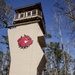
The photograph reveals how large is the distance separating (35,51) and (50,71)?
14419 millimetres

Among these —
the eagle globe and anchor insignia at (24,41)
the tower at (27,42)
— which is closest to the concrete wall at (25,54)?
the tower at (27,42)

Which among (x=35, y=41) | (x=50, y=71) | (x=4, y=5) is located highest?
(x=4, y=5)

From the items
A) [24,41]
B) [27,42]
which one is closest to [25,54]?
[27,42]

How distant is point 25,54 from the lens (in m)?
11.8

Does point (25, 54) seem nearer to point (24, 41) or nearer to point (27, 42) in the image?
point (27, 42)

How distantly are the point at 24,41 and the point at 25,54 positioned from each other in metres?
1.43

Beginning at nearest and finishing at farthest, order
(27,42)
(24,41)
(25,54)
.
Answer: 1. (25,54)
2. (27,42)
3. (24,41)

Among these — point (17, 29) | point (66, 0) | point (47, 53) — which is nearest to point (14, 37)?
point (17, 29)

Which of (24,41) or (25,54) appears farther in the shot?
(24,41)

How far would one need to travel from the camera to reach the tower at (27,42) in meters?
11.3

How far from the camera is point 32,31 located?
1291 centimetres

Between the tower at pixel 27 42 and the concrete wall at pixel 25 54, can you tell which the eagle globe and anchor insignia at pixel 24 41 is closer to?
the tower at pixel 27 42

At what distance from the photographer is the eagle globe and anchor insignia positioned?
12.3 m

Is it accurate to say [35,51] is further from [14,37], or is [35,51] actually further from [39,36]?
[14,37]
